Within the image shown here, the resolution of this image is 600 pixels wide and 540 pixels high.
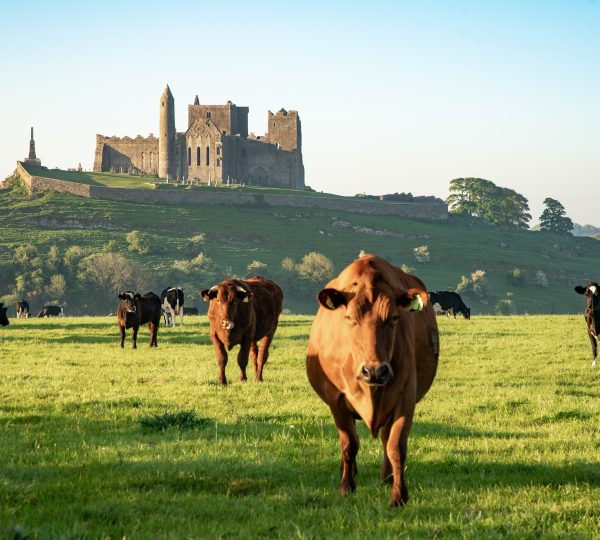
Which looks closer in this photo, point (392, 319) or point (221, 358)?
point (392, 319)

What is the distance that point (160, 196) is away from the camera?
487ft

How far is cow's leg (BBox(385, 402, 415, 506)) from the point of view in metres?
7.84

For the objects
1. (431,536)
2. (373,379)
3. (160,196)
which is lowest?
(431,536)

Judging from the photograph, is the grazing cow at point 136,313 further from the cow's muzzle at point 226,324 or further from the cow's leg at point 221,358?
the cow's muzzle at point 226,324

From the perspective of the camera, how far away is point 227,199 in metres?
153

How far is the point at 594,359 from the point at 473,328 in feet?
40.2

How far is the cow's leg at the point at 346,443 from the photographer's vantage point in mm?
8336

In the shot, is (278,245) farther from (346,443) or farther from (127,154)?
(346,443)

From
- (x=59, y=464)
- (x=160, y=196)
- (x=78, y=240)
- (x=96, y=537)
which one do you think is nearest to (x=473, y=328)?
(x=59, y=464)

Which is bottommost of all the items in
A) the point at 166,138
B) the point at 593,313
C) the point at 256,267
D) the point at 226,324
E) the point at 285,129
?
the point at 226,324

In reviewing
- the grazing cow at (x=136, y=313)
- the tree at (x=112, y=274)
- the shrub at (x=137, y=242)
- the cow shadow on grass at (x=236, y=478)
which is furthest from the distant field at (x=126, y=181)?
the cow shadow on grass at (x=236, y=478)

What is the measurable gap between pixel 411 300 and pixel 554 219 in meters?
185

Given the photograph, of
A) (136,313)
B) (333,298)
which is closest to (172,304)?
(136,313)

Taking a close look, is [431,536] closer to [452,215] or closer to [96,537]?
[96,537]
